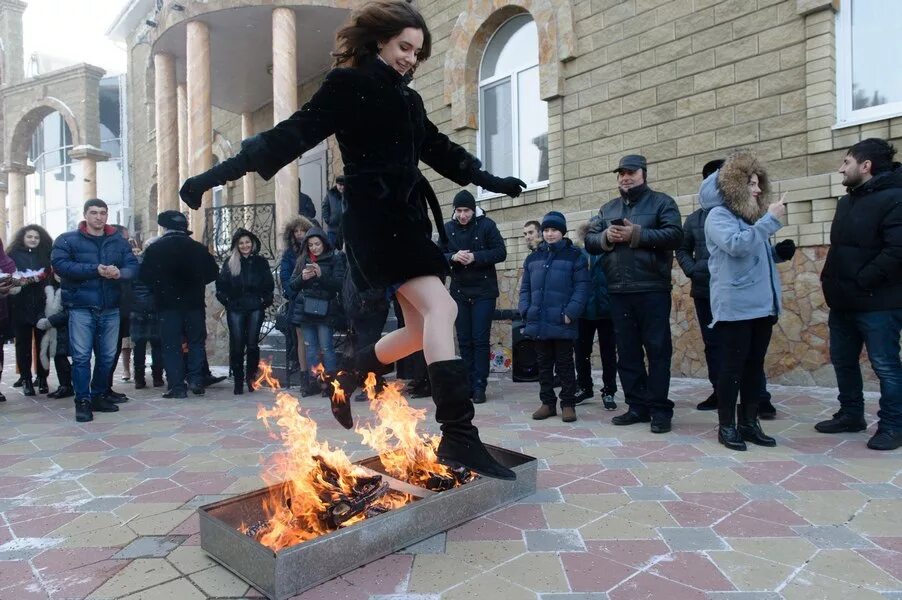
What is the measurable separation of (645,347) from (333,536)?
339cm

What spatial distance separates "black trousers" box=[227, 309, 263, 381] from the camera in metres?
7.37

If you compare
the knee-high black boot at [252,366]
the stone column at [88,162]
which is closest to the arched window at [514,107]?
the knee-high black boot at [252,366]

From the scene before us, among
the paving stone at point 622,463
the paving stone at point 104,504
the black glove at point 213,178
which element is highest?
the black glove at point 213,178

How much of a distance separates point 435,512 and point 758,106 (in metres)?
6.25

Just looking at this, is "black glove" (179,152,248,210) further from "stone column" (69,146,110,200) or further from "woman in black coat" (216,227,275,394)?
"stone column" (69,146,110,200)

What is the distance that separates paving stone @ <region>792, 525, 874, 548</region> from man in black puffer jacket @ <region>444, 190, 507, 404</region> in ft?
12.4

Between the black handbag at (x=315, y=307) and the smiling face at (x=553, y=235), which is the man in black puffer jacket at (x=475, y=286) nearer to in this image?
the smiling face at (x=553, y=235)

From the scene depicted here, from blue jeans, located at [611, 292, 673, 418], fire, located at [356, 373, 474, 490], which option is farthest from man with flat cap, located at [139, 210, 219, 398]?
blue jeans, located at [611, 292, 673, 418]

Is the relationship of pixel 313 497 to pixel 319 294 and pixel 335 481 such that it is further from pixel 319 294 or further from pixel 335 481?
pixel 319 294

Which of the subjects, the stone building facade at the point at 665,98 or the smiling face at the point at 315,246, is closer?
the stone building facade at the point at 665,98

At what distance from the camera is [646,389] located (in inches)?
205

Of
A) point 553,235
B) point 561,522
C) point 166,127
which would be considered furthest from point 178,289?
point 166,127

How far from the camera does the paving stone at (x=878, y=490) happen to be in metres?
3.23

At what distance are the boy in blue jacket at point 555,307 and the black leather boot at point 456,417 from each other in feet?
9.08
